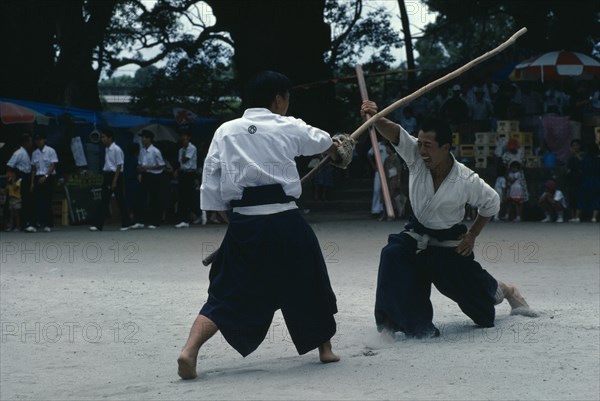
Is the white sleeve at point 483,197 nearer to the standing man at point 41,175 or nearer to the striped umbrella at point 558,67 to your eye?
the standing man at point 41,175

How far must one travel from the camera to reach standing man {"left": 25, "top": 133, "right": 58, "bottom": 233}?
15875 millimetres

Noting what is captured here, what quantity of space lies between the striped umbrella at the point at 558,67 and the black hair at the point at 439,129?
12912mm

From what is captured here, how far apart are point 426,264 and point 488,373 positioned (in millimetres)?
1395

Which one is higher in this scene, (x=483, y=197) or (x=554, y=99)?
(x=554, y=99)

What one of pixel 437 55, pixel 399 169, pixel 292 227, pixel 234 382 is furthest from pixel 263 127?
pixel 437 55

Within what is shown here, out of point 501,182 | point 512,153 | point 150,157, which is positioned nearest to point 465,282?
point 150,157

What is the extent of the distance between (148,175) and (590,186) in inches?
309

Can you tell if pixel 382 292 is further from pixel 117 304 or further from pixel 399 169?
pixel 399 169

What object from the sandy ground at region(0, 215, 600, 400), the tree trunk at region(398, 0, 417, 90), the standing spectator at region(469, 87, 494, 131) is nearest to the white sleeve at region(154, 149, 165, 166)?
the sandy ground at region(0, 215, 600, 400)

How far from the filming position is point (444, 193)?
6.33 metres

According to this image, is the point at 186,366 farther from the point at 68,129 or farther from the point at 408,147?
the point at 68,129

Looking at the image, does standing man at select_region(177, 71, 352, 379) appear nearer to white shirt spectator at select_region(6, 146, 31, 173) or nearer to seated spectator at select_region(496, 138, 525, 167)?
white shirt spectator at select_region(6, 146, 31, 173)

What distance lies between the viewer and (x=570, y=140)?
18.9 meters

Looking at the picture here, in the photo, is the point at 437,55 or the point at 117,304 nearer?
the point at 117,304
